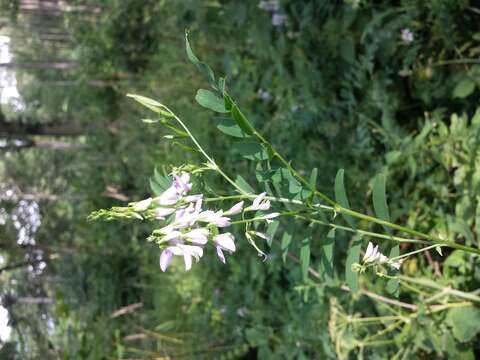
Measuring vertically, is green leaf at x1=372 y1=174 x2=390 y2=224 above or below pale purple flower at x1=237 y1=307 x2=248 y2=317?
above

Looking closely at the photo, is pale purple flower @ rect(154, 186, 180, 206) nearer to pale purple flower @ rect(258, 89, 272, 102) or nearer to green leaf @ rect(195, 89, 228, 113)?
green leaf @ rect(195, 89, 228, 113)

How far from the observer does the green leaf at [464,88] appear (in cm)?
224

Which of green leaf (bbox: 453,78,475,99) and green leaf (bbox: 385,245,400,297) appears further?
green leaf (bbox: 453,78,475,99)

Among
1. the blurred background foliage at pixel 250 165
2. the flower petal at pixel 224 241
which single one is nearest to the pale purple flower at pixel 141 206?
the flower petal at pixel 224 241

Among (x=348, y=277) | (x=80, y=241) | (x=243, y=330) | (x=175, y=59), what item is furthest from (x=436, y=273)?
(x=80, y=241)

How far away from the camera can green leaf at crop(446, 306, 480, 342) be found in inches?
72.8

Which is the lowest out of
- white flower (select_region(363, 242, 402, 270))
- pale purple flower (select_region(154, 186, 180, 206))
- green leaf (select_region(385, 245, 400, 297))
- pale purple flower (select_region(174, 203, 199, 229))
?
green leaf (select_region(385, 245, 400, 297))

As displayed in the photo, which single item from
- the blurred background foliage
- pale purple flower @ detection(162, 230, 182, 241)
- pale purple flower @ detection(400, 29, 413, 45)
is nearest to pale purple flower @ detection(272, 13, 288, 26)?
the blurred background foliage

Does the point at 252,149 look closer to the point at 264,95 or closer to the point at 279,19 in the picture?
the point at 279,19

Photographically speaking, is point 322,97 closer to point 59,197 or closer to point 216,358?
point 216,358

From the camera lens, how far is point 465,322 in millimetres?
1874

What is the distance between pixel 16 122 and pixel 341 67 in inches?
218

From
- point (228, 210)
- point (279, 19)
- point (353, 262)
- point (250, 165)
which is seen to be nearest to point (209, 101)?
point (228, 210)

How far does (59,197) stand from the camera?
7641mm
